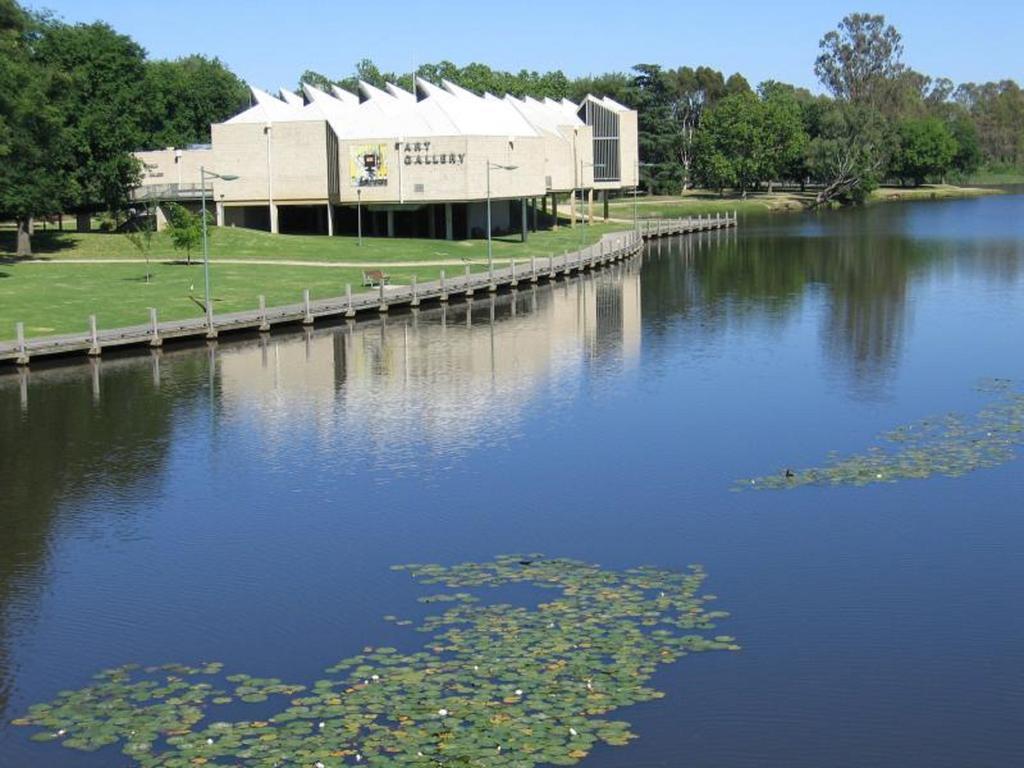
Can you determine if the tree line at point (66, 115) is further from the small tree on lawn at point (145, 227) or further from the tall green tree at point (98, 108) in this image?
the small tree on lawn at point (145, 227)

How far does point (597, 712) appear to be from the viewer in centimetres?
2219

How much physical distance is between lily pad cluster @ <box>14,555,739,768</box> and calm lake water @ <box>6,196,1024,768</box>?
591 mm

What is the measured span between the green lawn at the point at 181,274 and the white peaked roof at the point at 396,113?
29.1ft

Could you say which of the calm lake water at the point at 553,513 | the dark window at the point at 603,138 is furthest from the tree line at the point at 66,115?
the dark window at the point at 603,138

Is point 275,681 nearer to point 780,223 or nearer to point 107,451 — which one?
point 107,451

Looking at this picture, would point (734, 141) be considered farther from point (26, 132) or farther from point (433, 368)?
point (433, 368)

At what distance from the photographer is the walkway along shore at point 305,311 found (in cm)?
5906

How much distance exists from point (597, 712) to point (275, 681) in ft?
18.5

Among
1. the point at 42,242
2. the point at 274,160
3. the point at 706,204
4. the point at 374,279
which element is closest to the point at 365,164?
the point at 274,160

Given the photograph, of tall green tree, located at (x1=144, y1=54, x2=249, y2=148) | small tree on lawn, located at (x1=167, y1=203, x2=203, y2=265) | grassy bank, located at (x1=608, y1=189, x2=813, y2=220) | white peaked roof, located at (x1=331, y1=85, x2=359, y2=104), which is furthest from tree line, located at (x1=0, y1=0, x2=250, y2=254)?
grassy bank, located at (x1=608, y1=189, x2=813, y2=220)

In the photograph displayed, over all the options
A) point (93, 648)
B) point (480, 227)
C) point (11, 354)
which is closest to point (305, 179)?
point (480, 227)

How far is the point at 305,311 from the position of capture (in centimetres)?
6975

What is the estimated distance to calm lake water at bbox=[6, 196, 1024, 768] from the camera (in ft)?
76.8

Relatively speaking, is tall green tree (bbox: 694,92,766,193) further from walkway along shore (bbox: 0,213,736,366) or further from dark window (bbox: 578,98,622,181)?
walkway along shore (bbox: 0,213,736,366)
